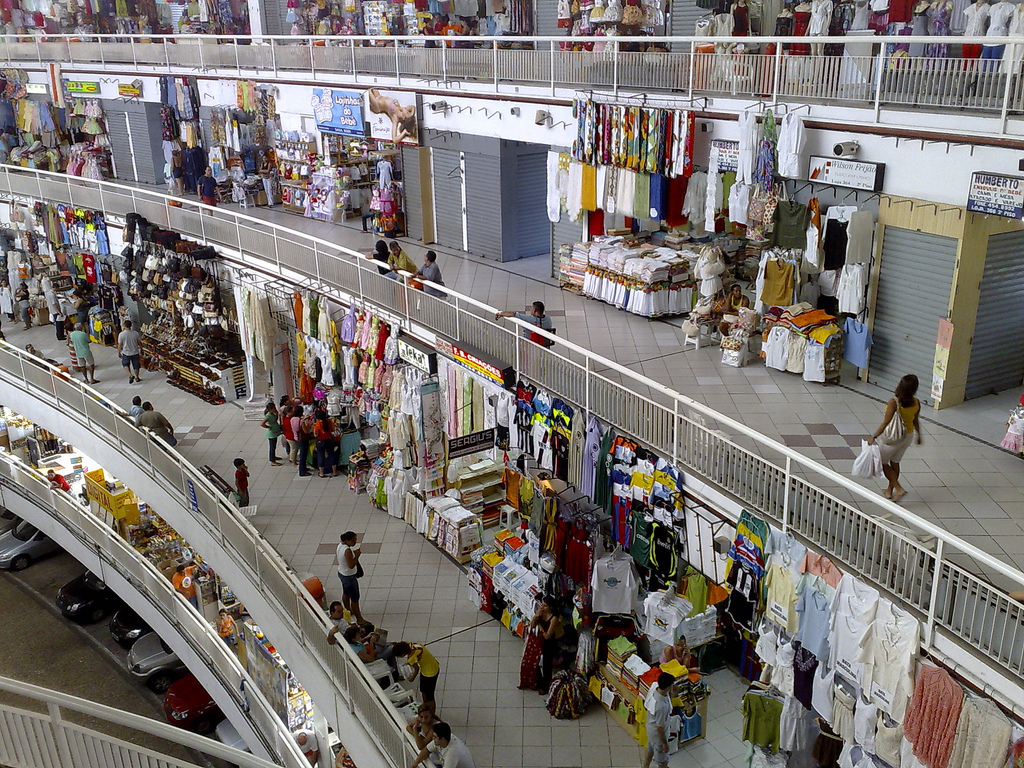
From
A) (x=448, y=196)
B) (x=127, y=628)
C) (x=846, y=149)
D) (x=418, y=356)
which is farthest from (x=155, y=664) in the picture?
(x=846, y=149)

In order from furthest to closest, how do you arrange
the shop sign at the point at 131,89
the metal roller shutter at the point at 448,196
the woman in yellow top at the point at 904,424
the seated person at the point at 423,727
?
the shop sign at the point at 131,89 < the metal roller shutter at the point at 448,196 < the seated person at the point at 423,727 < the woman in yellow top at the point at 904,424

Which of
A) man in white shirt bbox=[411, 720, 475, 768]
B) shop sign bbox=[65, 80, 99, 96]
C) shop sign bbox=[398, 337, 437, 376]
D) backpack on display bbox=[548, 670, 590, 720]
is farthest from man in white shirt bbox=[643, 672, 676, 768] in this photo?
shop sign bbox=[65, 80, 99, 96]

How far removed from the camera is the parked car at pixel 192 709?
16.4m

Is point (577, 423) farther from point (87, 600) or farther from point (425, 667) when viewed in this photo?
point (87, 600)

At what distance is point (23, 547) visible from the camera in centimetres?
2353

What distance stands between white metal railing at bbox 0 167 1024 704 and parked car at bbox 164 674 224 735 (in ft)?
14.8

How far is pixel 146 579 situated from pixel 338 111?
403 inches

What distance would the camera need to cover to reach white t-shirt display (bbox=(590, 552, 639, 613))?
1077 cm

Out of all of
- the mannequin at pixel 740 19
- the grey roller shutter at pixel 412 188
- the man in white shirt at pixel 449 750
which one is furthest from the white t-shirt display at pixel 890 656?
the grey roller shutter at pixel 412 188

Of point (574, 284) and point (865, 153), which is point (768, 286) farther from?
point (574, 284)

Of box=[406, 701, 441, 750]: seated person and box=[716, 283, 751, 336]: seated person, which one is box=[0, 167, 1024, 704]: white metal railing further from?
box=[406, 701, 441, 750]: seated person

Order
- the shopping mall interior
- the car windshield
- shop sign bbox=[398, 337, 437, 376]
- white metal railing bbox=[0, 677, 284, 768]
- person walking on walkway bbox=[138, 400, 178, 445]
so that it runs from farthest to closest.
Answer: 1. the car windshield
2. person walking on walkway bbox=[138, 400, 178, 445]
3. shop sign bbox=[398, 337, 437, 376]
4. the shopping mall interior
5. white metal railing bbox=[0, 677, 284, 768]

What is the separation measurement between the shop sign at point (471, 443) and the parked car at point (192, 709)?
813 cm

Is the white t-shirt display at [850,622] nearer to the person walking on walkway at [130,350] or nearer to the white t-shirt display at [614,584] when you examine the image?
the white t-shirt display at [614,584]
